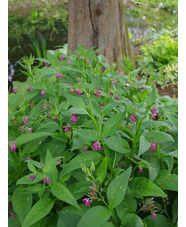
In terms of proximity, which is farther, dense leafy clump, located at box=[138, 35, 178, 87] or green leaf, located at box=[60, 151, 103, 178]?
dense leafy clump, located at box=[138, 35, 178, 87]

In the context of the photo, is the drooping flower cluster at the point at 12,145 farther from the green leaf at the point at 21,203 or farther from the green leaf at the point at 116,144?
the green leaf at the point at 116,144

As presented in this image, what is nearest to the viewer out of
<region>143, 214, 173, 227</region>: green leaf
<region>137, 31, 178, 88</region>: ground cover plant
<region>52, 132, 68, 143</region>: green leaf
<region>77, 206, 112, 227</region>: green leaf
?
<region>77, 206, 112, 227</region>: green leaf

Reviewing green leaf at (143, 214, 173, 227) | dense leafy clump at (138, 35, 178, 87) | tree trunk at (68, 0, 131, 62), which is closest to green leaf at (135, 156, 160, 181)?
green leaf at (143, 214, 173, 227)

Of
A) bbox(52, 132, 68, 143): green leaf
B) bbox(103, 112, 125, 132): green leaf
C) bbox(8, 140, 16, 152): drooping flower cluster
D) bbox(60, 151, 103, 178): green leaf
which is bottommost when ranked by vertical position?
bbox(60, 151, 103, 178): green leaf

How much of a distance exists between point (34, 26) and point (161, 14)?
469 cm

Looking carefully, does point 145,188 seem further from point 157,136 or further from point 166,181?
point 157,136

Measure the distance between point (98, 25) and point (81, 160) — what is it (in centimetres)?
240

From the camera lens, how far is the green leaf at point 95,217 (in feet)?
3.12

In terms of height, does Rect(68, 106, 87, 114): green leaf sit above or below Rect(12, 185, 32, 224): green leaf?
above

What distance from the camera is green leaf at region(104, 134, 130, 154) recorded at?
1149 mm

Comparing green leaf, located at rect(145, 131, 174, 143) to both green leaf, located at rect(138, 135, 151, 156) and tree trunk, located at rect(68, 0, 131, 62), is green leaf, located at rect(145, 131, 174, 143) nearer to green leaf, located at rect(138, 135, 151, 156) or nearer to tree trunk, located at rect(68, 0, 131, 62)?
green leaf, located at rect(138, 135, 151, 156)

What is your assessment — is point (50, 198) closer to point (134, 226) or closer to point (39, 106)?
point (134, 226)

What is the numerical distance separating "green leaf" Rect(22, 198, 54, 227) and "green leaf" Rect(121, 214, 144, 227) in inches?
13.7

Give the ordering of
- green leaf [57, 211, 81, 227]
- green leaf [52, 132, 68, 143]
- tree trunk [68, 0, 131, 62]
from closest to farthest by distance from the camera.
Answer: green leaf [57, 211, 81, 227]
green leaf [52, 132, 68, 143]
tree trunk [68, 0, 131, 62]
